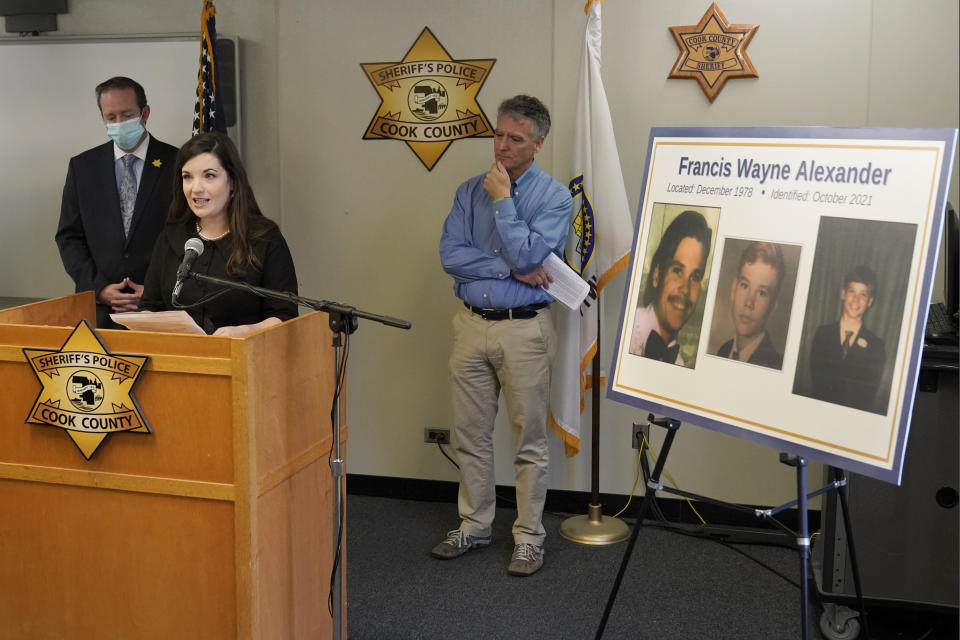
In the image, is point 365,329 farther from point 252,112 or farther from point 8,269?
point 8,269

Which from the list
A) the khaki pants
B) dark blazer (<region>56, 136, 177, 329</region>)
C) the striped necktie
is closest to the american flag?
dark blazer (<region>56, 136, 177, 329</region>)

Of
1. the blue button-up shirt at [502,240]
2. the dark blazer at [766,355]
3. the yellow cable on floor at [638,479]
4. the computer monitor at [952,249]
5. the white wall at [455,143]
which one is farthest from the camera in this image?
the yellow cable on floor at [638,479]

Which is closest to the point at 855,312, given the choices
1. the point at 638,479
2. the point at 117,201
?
the point at 638,479

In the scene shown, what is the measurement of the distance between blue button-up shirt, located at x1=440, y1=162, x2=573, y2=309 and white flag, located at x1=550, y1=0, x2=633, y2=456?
24 centimetres

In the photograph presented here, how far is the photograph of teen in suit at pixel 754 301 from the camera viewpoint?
2188 millimetres

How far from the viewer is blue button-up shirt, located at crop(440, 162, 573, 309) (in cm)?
349

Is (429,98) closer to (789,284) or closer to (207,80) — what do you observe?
(207,80)

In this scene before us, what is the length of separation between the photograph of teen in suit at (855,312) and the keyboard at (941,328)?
111 centimetres

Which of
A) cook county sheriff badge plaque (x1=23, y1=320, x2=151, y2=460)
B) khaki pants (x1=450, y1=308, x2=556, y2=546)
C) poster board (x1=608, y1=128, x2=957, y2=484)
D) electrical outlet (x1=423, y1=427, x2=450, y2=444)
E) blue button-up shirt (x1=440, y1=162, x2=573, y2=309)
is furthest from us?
electrical outlet (x1=423, y1=427, x2=450, y2=444)

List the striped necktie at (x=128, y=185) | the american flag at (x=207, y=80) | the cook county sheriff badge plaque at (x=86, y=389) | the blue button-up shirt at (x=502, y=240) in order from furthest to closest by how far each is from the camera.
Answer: the american flag at (x=207, y=80), the striped necktie at (x=128, y=185), the blue button-up shirt at (x=502, y=240), the cook county sheriff badge plaque at (x=86, y=389)

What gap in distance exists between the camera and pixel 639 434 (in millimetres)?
4117

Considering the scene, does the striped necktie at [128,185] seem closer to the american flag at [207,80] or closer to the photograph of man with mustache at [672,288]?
the american flag at [207,80]

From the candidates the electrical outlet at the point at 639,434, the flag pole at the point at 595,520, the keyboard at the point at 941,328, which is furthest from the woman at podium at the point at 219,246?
the keyboard at the point at 941,328

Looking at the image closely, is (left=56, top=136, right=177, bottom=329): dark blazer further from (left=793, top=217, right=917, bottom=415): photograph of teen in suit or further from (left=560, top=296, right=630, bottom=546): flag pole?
(left=793, top=217, right=917, bottom=415): photograph of teen in suit
